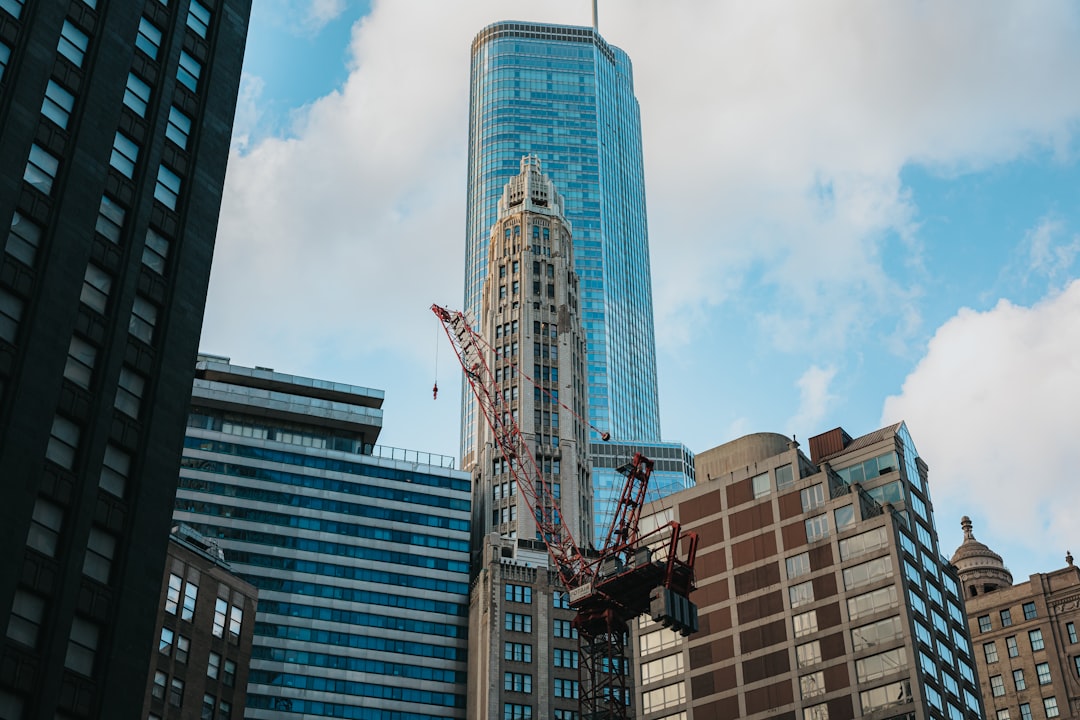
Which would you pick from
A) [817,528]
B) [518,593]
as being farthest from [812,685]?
[518,593]

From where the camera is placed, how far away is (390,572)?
175 meters

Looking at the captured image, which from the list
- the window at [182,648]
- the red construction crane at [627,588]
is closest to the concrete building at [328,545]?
the red construction crane at [627,588]

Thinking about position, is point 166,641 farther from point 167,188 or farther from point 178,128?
point 178,128

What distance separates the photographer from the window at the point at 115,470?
60219 millimetres

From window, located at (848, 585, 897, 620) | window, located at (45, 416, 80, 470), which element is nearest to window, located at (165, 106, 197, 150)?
window, located at (45, 416, 80, 470)

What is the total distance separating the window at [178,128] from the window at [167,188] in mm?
2076

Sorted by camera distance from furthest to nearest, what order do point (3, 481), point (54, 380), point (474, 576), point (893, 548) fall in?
1. point (474, 576)
2. point (893, 548)
3. point (54, 380)
4. point (3, 481)

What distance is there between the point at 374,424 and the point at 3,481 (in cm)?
13705

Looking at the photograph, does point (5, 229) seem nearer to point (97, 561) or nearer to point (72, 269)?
point (72, 269)

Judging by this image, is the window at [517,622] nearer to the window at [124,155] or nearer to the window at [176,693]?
the window at [176,693]

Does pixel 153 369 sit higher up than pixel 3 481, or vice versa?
pixel 153 369

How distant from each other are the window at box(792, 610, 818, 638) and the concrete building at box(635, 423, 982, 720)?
0.19 m

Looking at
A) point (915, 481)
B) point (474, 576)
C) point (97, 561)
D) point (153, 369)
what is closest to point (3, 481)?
point (97, 561)

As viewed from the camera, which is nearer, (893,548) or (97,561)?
(97,561)
